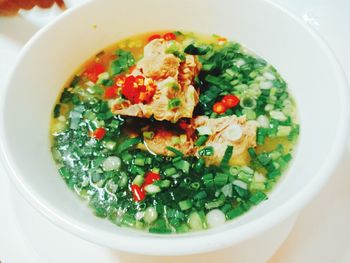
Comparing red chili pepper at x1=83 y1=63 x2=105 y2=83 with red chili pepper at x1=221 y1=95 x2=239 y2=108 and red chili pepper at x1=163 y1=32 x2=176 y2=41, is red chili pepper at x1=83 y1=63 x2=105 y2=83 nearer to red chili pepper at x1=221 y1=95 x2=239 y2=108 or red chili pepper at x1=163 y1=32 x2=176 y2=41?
red chili pepper at x1=163 y1=32 x2=176 y2=41

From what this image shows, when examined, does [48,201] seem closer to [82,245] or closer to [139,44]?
[82,245]

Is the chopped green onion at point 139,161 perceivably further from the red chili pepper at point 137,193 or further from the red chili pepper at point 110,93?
the red chili pepper at point 110,93

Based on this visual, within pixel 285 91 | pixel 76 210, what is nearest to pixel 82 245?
pixel 76 210

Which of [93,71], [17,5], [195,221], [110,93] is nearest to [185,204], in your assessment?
[195,221]

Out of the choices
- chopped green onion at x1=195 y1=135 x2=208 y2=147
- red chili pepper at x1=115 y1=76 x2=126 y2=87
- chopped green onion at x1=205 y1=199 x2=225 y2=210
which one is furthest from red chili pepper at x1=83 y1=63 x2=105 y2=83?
chopped green onion at x1=205 y1=199 x2=225 y2=210

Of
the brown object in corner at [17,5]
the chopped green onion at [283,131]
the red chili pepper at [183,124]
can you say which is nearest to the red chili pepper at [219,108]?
the red chili pepper at [183,124]

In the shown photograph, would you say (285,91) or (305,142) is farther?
(285,91)
